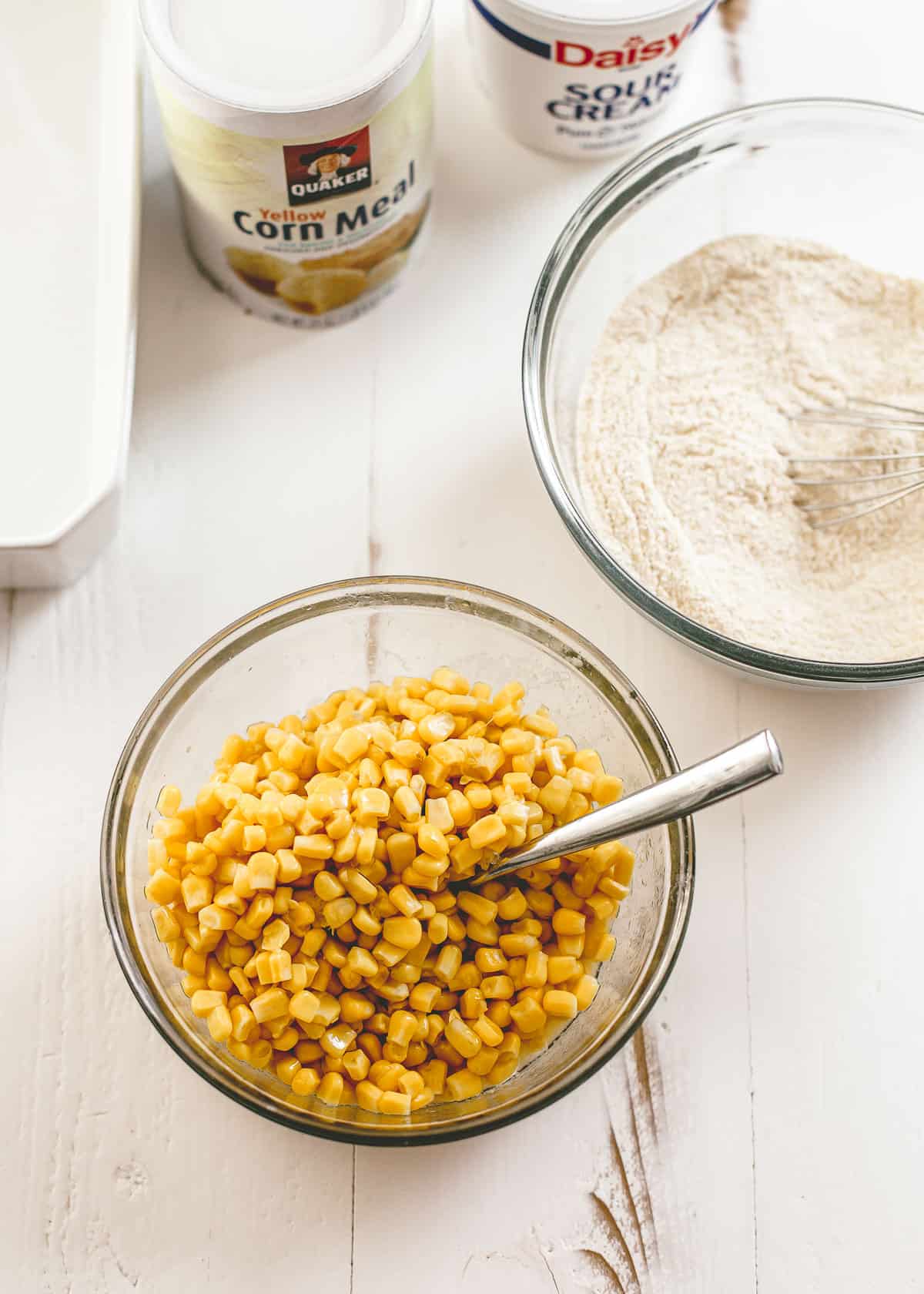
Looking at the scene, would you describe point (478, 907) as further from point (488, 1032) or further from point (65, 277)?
point (65, 277)

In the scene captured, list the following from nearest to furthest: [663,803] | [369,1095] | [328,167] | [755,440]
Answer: [663,803] → [369,1095] → [328,167] → [755,440]

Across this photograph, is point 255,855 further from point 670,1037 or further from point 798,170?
point 798,170

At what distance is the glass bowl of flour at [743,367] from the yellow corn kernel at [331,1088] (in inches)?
16.7

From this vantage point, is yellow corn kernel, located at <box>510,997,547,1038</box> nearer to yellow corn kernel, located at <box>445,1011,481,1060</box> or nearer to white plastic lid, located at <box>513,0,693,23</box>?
yellow corn kernel, located at <box>445,1011,481,1060</box>

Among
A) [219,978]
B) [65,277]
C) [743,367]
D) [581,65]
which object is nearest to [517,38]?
[581,65]

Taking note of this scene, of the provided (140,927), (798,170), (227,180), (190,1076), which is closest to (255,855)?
(140,927)

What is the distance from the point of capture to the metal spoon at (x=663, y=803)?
748mm

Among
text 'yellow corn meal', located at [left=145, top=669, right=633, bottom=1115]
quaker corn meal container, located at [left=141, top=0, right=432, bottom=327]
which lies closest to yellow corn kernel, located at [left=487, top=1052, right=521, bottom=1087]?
text 'yellow corn meal', located at [left=145, top=669, right=633, bottom=1115]

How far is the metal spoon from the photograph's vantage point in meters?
0.75

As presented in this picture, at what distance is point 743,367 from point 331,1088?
0.71 metres

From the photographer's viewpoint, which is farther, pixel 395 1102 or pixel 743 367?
pixel 743 367

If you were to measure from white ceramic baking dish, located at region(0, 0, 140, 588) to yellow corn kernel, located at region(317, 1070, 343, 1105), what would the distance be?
0.47 metres

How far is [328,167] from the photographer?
39.4 inches

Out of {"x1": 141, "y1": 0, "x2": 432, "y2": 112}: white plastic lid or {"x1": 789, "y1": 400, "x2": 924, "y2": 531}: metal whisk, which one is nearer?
{"x1": 141, "y1": 0, "x2": 432, "y2": 112}: white plastic lid
